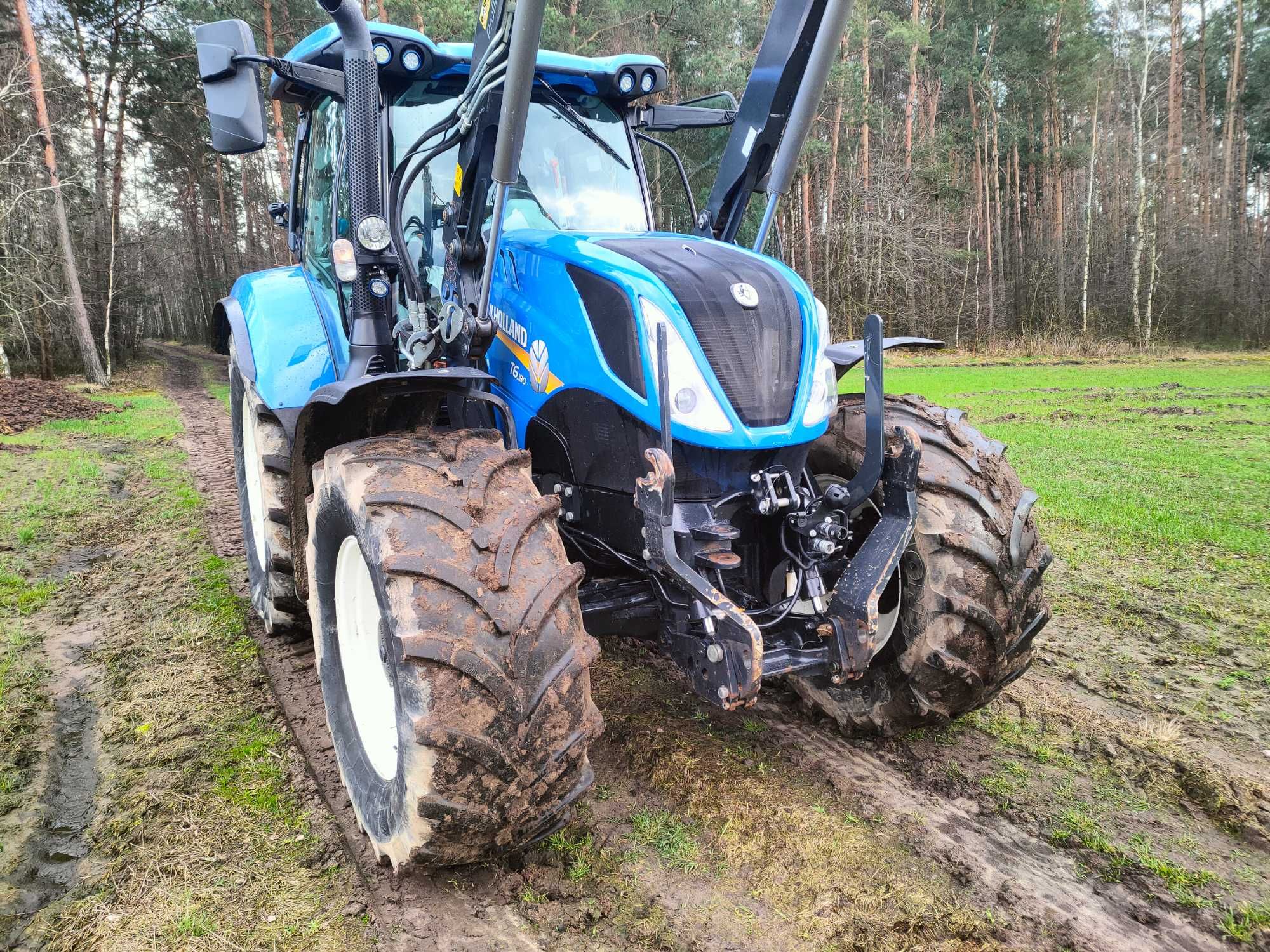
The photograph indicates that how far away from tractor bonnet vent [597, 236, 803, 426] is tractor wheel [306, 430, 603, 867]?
660 mm

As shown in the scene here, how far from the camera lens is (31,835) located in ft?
8.65

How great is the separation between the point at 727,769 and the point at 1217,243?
3389cm

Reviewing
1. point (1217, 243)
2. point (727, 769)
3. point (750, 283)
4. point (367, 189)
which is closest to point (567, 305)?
point (750, 283)

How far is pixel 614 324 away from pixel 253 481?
2916 mm

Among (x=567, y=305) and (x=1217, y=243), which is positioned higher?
(x=1217, y=243)

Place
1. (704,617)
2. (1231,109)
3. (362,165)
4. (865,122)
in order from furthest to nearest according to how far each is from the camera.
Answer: (1231,109) → (865,122) → (362,165) → (704,617)

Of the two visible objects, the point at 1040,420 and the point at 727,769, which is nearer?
the point at 727,769

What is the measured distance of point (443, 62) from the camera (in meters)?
3.33

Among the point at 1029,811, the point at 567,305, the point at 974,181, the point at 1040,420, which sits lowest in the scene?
the point at 1029,811

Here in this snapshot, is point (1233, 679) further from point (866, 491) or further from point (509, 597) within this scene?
point (509, 597)

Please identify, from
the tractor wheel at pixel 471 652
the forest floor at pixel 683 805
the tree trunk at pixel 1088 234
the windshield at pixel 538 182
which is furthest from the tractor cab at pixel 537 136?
the tree trunk at pixel 1088 234

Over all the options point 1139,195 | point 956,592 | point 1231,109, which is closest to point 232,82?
point 956,592

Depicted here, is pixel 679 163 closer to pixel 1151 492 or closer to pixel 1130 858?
pixel 1130 858

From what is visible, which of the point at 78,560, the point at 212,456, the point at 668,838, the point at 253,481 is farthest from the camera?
the point at 212,456
